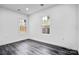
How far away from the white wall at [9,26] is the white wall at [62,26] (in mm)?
1564

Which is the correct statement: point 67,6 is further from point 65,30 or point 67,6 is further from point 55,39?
point 55,39

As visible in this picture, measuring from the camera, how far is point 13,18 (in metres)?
4.06

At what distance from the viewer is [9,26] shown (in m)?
3.80

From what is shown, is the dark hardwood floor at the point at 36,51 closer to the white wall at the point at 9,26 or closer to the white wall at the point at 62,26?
the white wall at the point at 62,26

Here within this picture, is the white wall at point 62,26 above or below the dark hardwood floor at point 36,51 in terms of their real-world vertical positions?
above

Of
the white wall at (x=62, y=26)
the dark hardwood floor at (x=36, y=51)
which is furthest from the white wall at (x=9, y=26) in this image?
the white wall at (x=62, y=26)

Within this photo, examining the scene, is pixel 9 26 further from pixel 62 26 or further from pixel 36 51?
pixel 62 26

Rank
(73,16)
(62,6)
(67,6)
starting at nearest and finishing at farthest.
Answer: (73,16) → (67,6) → (62,6)

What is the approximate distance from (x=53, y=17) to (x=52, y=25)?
0.43m

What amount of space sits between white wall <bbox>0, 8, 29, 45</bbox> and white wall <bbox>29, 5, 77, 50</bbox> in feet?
5.13

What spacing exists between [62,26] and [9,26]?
9.64 ft

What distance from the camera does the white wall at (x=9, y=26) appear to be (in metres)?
3.44

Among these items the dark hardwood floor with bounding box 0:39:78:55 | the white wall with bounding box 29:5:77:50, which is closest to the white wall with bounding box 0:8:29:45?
the dark hardwood floor with bounding box 0:39:78:55

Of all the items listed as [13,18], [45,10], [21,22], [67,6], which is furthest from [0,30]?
[67,6]
